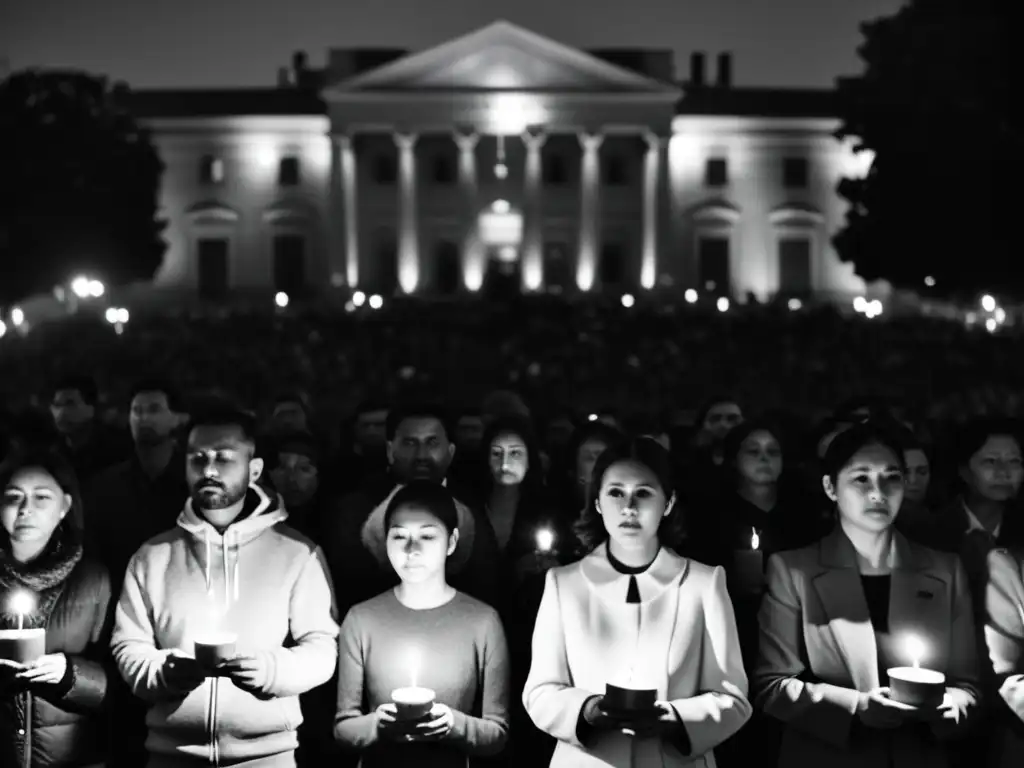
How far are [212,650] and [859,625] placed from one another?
2440 mm

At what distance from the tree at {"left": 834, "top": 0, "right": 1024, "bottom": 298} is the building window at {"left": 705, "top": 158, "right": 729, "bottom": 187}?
12389 millimetres

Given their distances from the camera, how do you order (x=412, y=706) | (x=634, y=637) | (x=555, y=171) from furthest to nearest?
(x=555, y=171) → (x=634, y=637) → (x=412, y=706)

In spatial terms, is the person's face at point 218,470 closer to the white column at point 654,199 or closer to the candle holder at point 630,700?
the candle holder at point 630,700

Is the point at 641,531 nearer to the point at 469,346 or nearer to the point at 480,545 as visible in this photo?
the point at 480,545

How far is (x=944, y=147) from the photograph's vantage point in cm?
3856

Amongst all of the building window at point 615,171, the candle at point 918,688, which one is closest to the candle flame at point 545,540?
the candle at point 918,688

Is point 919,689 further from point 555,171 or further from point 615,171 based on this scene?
point 615,171

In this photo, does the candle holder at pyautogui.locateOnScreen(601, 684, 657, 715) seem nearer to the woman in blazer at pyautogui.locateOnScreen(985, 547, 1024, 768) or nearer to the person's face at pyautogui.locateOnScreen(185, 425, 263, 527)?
the woman in blazer at pyautogui.locateOnScreen(985, 547, 1024, 768)

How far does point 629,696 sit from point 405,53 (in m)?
52.4

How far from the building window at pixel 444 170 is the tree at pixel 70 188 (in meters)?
11.3

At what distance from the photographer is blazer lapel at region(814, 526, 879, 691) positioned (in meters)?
5.00

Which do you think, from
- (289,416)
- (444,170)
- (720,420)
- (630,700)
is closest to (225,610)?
(630,700)

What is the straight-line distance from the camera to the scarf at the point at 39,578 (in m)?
5.40

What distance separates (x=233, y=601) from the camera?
17.6ft
